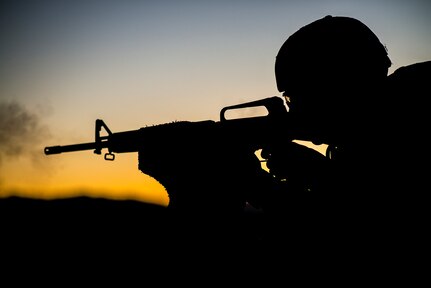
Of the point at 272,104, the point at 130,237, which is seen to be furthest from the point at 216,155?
the point at 130,237

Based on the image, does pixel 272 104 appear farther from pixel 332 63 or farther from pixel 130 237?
pixel 130 237

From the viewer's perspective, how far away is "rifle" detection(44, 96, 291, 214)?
3568 mm

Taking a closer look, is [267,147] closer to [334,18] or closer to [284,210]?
[284,210]

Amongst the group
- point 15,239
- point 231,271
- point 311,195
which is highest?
point 311,195

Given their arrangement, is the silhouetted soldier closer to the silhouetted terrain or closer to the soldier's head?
the soldier's head

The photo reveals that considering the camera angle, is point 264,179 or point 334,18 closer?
point 264,179

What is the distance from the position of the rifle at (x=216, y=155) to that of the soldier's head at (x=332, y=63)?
40 cm

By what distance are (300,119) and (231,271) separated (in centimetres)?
164

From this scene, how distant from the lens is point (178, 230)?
137 inches

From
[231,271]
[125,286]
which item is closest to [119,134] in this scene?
[125,286]

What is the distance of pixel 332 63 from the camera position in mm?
3674

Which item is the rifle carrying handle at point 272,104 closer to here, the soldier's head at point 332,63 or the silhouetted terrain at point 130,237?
the soldier's head at point 332,63

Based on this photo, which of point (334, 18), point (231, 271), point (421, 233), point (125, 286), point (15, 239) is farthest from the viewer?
point (15, 239)

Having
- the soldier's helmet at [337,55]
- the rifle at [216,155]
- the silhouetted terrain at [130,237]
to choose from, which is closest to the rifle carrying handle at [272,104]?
the rifle at [216,155]
